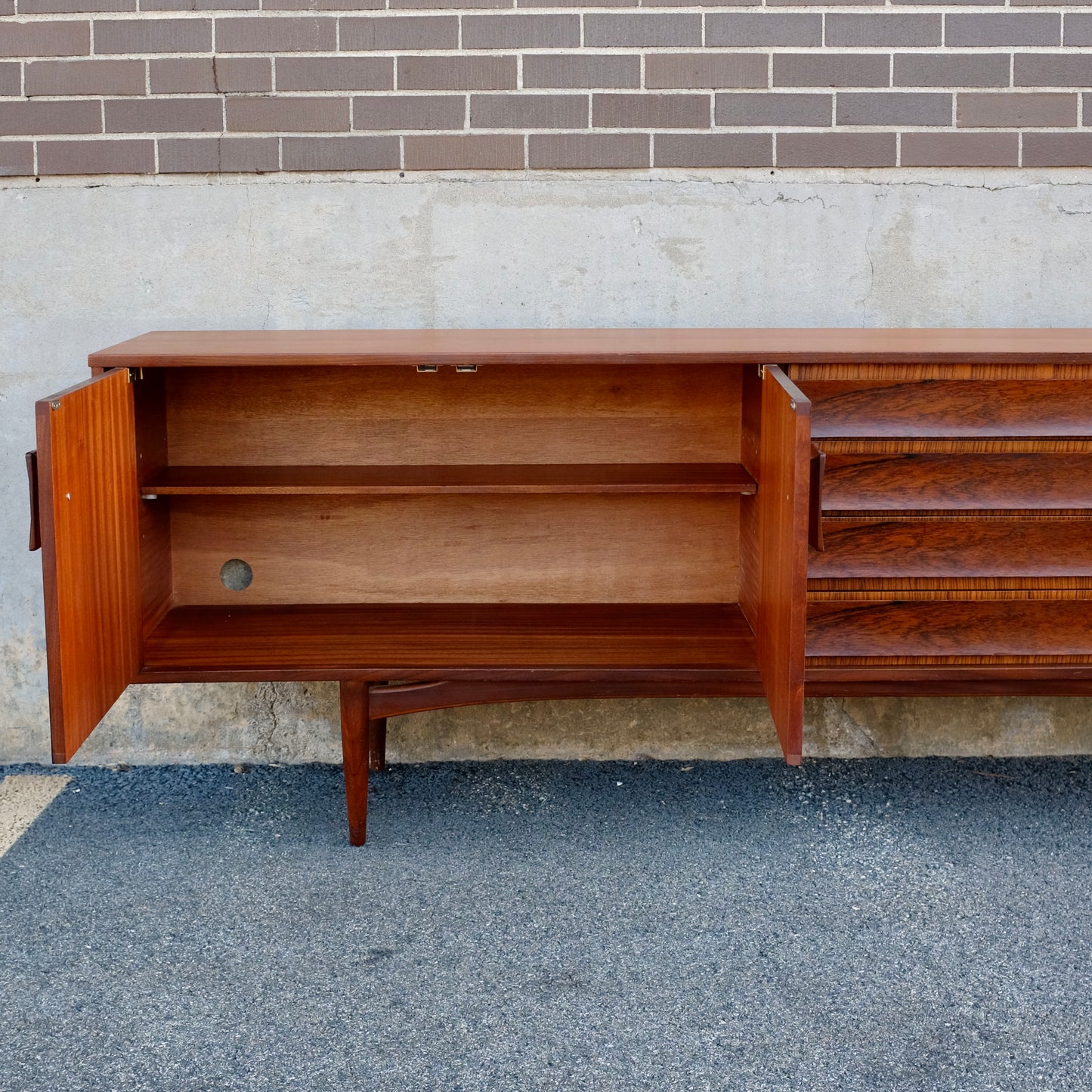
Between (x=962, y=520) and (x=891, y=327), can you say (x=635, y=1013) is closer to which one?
(x=962, y=520)

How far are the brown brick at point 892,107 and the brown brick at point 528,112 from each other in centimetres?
61

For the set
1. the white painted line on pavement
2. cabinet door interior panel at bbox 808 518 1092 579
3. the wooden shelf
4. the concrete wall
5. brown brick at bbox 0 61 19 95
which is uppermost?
brown brick at bbox 0 61 19 95

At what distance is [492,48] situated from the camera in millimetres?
2719

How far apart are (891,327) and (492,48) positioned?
3.74ft

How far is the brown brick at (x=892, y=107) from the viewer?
274 centimetres

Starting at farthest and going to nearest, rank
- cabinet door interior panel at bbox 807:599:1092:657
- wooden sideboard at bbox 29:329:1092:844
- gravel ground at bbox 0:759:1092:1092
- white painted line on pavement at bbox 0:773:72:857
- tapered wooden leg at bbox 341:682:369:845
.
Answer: white painted line on pavement at bbox 0:773:72:857, tapered wooden leg at bbox 341:682:369:845, cabinet door interior panel at bbox 807:599:1092:657, wooden sideboard at bbox 29:329:1092:844, gravel ground at bbox 0:759:1092:1092

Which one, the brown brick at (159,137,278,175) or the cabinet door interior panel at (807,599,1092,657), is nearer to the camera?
the cabinet door interior panel at (807,599,1092,657)

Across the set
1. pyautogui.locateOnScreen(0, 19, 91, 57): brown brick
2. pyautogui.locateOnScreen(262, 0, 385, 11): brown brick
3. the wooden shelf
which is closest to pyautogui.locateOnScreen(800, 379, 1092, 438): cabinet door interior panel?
the wooden shelf

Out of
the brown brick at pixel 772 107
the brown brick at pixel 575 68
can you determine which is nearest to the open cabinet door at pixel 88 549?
the brown brick at pixel 575 68

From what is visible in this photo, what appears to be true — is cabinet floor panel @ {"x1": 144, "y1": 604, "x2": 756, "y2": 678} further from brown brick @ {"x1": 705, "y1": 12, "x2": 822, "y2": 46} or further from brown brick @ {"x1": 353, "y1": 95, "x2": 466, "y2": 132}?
brown brick @ {"x1": 705, "y1": 12, "x2": 822, "y2": 46}

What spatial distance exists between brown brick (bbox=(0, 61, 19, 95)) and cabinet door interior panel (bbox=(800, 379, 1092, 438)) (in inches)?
76.5

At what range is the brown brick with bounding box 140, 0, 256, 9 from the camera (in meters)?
2.70

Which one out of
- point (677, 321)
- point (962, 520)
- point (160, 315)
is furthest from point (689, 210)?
point (160, 315)

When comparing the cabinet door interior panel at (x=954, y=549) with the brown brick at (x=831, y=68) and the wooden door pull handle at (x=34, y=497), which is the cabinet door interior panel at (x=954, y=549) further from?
the wooden door pull handle at (x=34, y=497)
